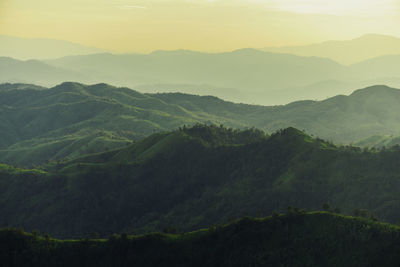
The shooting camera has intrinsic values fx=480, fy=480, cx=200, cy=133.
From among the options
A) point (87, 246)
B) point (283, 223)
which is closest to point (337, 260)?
point (283, 223)

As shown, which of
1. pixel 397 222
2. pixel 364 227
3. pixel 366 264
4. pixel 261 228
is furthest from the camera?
pixel 397 222

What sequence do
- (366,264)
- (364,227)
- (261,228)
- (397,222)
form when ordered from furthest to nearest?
(397,222), (261,228), (364,227), (366,264)

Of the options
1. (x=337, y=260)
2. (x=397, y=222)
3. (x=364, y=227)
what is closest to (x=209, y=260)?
(x=337, y=260)

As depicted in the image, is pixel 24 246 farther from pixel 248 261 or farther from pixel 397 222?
pixel 397 222

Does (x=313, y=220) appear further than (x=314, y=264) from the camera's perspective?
Yes

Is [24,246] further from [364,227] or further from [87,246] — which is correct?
[364,227]

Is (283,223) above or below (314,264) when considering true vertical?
above
